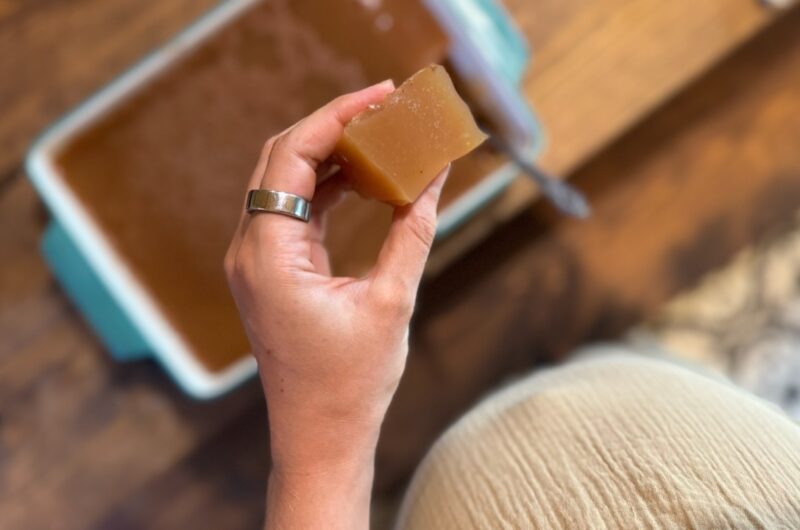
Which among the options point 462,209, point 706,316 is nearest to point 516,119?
point 462,209

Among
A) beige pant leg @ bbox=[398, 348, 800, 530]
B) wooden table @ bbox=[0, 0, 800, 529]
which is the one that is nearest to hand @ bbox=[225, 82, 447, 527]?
beige pant leg @ bbox=[398, 348, 800, 530]

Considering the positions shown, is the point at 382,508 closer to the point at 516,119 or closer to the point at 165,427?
the point at 165,427

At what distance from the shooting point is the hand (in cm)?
44

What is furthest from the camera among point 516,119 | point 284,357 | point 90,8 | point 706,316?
point 706,316

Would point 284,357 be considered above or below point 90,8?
below

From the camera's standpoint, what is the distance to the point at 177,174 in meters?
0.69

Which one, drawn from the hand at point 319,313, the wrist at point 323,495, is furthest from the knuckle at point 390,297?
the wrist at point 323,495

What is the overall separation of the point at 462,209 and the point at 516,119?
0.32ft

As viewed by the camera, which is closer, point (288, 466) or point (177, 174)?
point (288, 466)

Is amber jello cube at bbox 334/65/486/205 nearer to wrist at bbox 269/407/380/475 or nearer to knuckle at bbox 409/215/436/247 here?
knuckle at bbox 409/215/436/247

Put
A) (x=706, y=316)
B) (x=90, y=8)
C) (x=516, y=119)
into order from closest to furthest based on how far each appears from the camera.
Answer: (x=516, y=119) < (x=90, y=8) < (x=706, y=316)

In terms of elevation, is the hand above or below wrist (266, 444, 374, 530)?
above

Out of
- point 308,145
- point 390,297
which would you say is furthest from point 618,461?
point 308,145

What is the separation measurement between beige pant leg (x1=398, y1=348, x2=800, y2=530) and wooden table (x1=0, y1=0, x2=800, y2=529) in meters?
0.26
